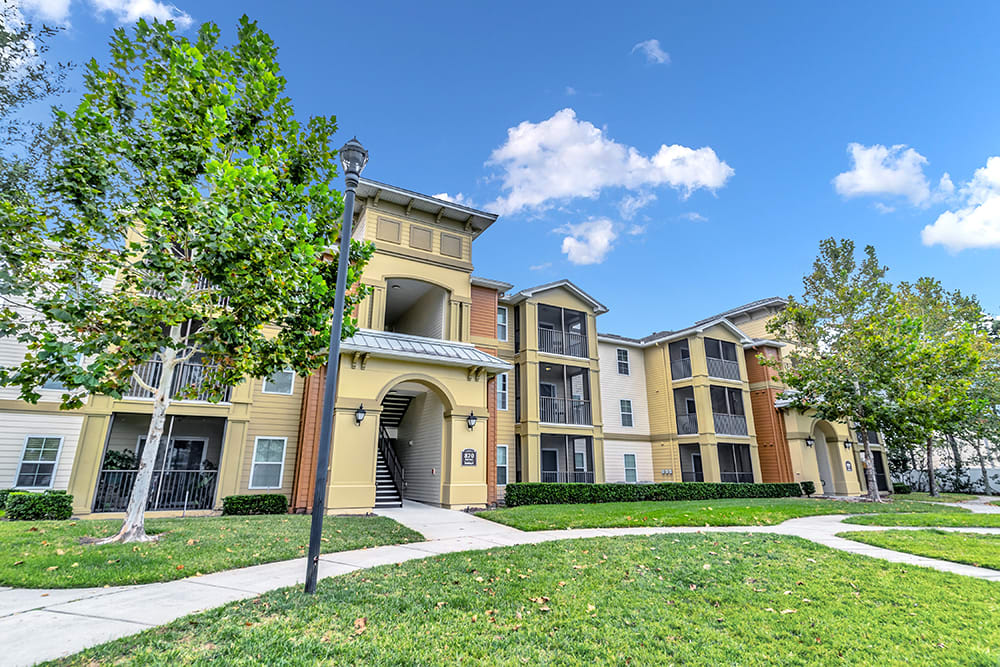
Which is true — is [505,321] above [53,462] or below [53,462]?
above

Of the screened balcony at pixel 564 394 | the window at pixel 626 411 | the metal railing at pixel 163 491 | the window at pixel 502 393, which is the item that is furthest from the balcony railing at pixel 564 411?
the metal railing at pixel 163 491

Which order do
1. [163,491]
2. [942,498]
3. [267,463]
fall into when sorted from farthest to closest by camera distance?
[942,498] < [267,463] < [163,491]

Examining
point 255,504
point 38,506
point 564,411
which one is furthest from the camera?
point 564,411

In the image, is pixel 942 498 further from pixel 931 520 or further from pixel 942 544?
pixel 942 544

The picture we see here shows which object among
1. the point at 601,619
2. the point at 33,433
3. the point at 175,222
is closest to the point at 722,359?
the point at 601,619

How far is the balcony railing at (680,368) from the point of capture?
23.1 metres

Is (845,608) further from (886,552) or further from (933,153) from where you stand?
(933,153)

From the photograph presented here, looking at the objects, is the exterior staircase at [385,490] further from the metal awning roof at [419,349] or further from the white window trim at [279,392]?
the white window trim at [279,392]

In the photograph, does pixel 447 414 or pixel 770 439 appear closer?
pixel 447 414

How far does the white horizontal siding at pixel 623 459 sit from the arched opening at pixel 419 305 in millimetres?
10731

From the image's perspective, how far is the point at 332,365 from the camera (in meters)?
5.04

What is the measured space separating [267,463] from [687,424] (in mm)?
18647

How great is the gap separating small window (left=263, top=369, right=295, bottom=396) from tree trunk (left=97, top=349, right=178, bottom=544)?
5.55 m

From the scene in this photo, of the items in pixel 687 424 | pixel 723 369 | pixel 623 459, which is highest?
pixel 723 369
